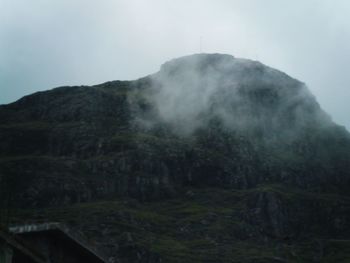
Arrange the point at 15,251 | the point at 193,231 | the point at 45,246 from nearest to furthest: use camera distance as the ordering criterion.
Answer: the point at 15,251 → the point at 45,246 → the point at 193,231

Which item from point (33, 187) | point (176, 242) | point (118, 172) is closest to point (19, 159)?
point (33, 187)

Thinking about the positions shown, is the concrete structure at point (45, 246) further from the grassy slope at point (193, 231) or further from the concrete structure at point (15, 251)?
the grassy slope at point (193, 231)

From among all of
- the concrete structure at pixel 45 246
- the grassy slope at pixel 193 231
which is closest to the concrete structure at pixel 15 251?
the concrete structure at pixel 45 246

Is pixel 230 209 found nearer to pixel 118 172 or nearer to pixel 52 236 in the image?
pixel 118 172

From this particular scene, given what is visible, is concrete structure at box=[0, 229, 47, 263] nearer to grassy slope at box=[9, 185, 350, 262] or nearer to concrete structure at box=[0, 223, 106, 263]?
concrete structure at box=[0, 223, 106, 263]

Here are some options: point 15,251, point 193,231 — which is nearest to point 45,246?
point 15,251

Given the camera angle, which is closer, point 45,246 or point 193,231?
point 45,246

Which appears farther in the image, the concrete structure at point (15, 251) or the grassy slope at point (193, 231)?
the grassy slope at point (193, 231)

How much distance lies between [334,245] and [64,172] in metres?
69.0

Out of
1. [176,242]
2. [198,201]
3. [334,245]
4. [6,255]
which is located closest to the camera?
[6,255]

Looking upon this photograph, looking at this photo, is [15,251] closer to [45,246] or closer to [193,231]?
[45,246]

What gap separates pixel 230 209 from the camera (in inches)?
7318

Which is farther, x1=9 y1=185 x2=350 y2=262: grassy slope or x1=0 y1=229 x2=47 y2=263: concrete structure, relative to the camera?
x1=9 y1=185 x2=350 y2=262: grassy slope

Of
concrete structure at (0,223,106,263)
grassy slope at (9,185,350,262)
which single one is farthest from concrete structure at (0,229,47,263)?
grassy slope at (9,185,350,262)
